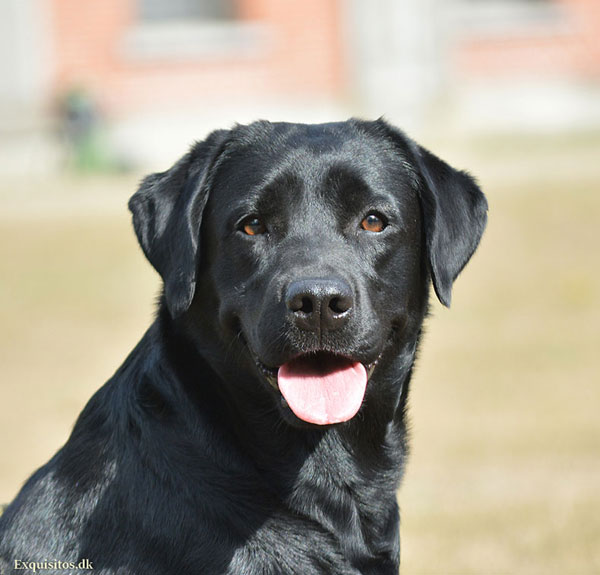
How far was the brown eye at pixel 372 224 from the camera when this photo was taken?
3638 millimetres

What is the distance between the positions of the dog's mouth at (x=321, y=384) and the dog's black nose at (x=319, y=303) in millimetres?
193

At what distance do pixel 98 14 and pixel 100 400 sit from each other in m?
15.7

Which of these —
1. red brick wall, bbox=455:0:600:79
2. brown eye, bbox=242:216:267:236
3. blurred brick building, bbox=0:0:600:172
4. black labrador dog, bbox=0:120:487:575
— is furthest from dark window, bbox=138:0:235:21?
brown eye, bbox=242:216:267:236

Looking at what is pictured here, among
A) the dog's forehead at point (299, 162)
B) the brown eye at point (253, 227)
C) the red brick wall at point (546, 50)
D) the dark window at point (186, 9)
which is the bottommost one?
the red brick wall at point (546, 50)

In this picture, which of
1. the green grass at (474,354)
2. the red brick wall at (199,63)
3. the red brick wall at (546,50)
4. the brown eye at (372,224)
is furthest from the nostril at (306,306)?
the red brick wall at (546,50)

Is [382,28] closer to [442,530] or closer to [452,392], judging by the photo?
[452,392]

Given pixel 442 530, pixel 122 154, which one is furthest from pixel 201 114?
pixel 442 530

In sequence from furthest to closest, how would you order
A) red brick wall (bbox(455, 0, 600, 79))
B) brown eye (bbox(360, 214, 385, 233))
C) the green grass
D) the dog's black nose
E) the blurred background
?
red brick wall (bbox(455, 0, 600, 79)), the blurred background, the green grass, brown eye (bbox(360, 214, 385, 233)), the dog's black nose

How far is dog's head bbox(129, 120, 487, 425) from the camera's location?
131 inches

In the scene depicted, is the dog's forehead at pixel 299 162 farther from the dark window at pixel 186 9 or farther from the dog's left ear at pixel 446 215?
the dark window at pixel 186 9

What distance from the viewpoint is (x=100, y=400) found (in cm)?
353

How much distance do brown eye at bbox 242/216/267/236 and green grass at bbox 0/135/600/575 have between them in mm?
1531

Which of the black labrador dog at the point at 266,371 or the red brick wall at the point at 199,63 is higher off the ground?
the black labrador dog at the point at 266,371

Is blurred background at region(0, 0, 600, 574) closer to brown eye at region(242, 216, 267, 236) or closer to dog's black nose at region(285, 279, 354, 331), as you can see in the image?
brown eye at region(242, 216, 267, 236)
